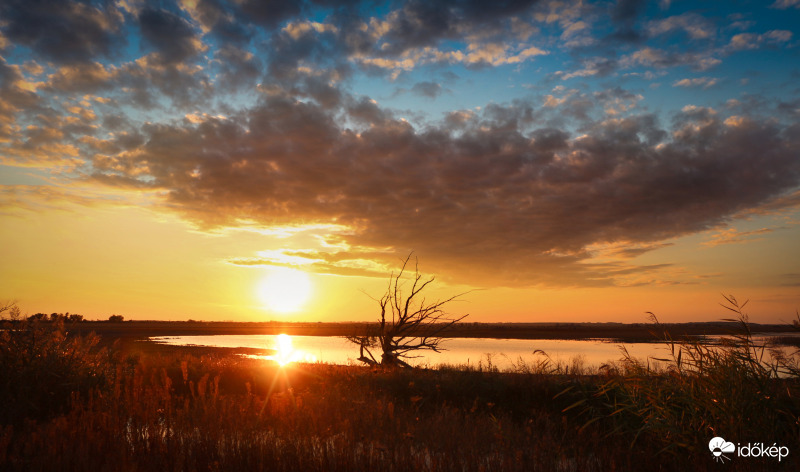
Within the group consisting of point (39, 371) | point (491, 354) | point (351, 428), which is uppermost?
point (39, 371)

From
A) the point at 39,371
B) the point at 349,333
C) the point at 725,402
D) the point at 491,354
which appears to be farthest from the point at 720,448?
the point at 349,333

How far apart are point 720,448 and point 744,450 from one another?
0.93ft

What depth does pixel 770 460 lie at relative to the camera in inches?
254

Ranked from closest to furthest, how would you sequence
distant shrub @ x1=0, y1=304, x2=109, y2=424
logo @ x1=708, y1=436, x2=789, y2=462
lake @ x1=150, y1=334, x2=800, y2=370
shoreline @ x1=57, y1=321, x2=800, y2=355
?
logo @ x1=708, y1=436, x2=789, y2=462
distant shrub @ x1=0, y1=304, x2=109, y2=424
lake @ x1=150, y1=334, x2=800, y2=370
shoreline @ x1=57, y1=321, x2=800, y2=355

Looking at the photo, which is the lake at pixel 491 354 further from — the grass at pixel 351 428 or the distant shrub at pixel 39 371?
the distant shrub at pixel 39 371

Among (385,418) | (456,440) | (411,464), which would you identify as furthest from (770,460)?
(385,418)

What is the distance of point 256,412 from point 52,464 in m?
3.57

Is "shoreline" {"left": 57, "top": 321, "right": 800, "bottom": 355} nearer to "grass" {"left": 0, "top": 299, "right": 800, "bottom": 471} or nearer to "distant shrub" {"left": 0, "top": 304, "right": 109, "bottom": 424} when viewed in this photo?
"grass" {"left": 0, "top": 299, "right": 800, "bottom": 471}

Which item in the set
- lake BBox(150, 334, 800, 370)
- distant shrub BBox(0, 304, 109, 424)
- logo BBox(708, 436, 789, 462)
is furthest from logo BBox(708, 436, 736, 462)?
lake BBox(150, 334, 800, 370)

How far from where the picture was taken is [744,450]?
21.7 feet

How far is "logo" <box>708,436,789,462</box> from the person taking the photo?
6562mm

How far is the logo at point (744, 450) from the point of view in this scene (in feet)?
21.5

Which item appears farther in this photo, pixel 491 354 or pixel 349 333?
pixel 349 333

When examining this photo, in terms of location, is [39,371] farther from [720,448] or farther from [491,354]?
[491,354]
